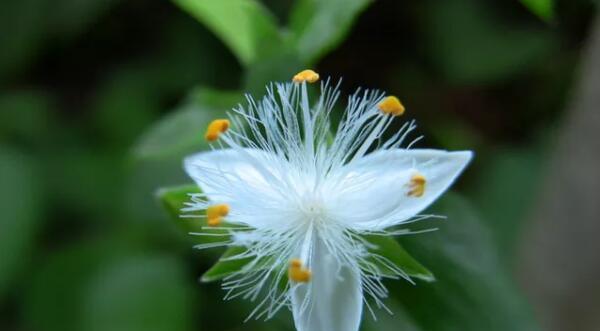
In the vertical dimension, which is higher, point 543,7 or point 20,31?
point 20,31

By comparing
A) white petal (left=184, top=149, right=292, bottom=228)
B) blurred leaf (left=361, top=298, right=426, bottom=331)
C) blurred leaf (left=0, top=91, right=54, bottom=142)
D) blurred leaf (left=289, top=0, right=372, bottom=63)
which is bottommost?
blurred leaf (left=361, top=298, right=426, bottom=331)

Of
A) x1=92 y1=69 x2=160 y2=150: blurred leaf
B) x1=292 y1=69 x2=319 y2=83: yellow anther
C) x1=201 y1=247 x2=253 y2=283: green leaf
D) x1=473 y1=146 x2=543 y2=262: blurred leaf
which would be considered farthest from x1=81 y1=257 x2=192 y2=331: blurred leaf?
x1=292 y1=69 x2=319 y2=83: yellow anther

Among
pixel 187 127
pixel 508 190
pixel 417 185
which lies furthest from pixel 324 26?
pixel 508 190

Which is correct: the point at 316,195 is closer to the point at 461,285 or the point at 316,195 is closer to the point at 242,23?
the point at 461,285

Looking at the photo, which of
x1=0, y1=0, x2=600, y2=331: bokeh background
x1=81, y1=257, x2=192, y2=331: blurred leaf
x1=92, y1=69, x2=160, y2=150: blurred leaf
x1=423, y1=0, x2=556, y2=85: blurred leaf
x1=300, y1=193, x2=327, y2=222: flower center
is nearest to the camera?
x1=300, y1=193, x2=327, y2=222: flower center

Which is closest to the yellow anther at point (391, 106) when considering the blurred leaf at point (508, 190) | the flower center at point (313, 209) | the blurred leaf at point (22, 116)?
the flower center at point (313, 209)

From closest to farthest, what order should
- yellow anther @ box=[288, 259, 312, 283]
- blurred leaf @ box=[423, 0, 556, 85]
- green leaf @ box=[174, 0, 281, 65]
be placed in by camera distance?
yellow anther @ box=[288, 259, 312, 283] < green leaf @ box=[174, 0, 281, 65] < blurred leaf @ box=[423, 0, 556, 85]

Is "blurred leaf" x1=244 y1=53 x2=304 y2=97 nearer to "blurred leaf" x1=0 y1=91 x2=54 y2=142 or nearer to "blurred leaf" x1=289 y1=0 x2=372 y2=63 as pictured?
"blurred leaf" x1=289 y1=0 x2=372 y2=63

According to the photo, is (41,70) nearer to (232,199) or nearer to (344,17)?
(344,17)
